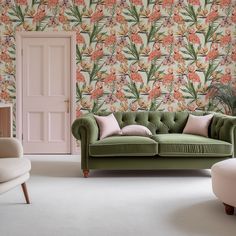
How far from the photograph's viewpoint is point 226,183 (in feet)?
9.88

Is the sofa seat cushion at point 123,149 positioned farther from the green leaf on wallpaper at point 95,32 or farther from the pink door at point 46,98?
the green leaf on wallpaper at point 95,32

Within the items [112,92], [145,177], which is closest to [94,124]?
[145,177]

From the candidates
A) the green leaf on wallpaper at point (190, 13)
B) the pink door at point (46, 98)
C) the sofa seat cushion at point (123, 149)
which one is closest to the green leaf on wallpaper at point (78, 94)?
the pink door at point (46, 98)

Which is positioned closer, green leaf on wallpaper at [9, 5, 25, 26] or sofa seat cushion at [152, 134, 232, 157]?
sofa seat cushion at [152, 134, 232, 157]

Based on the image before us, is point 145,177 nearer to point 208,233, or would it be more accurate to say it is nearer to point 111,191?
point 111,191

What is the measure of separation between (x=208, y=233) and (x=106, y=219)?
0.78 metres

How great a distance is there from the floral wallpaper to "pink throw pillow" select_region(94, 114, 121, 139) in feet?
3.98

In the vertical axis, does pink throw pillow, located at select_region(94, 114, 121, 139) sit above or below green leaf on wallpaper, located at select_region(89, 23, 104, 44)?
below

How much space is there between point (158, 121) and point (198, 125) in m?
0.57

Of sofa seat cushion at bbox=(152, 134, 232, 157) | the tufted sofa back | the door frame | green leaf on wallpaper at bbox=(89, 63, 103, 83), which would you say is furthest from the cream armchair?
green leaf on wallpaper at bbox=(89, 63, 103, 83)

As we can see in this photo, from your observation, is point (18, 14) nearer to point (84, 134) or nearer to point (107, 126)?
point (107, 126)

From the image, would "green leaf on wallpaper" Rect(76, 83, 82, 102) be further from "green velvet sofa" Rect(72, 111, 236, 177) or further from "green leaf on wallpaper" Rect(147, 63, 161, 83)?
"green velvet sofa" Rect(72, 111, 236, 177)

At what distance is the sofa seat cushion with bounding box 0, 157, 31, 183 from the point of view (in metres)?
2.91

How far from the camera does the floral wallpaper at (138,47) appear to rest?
245 inches
